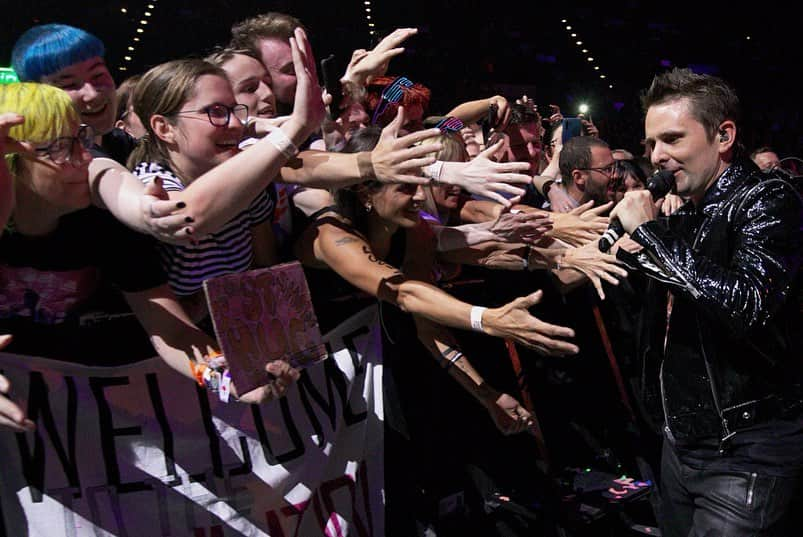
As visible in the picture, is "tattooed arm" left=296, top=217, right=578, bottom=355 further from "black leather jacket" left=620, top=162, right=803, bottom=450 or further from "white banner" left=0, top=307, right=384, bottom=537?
"black leather jacket" left=620, top=162, right=803, bottom=450

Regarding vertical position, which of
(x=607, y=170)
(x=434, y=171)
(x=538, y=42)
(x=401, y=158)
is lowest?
(x=538, y=42)

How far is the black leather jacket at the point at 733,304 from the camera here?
2461 millimetres

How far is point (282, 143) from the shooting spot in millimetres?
2061

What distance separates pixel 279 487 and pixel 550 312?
1.81 meters

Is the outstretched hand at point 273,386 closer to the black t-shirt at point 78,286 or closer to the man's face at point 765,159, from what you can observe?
the black t-shirt at point 78,286

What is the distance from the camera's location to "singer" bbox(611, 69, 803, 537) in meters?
2.49

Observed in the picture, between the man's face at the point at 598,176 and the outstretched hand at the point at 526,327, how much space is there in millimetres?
2556

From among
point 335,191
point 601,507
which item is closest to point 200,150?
point 335,191

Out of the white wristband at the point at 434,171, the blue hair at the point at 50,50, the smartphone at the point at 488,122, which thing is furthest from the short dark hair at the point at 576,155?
the blue hair at the point at 50,50

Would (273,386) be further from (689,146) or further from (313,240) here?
(689,146)

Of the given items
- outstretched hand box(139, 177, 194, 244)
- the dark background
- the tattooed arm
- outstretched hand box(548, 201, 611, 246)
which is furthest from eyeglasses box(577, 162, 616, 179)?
the dark background

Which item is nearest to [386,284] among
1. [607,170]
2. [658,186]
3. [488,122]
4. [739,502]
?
[658,186]

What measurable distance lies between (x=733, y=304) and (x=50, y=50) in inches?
91.5

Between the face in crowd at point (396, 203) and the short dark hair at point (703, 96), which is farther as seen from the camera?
the face in crowd at point (396, 203)
